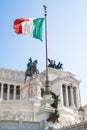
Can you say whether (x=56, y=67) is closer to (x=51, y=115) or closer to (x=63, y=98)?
(x=63, y=98)

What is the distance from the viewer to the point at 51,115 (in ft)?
69.1

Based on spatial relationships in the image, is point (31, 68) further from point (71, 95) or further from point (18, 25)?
point (18, 25)

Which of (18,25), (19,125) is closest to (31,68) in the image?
(18,25)

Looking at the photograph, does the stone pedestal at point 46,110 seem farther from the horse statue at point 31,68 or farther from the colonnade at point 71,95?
the colonnade at point 71,95

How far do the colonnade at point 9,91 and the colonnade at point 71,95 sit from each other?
12.8 meters

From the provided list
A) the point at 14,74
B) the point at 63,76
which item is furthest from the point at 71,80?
the point at 14,74

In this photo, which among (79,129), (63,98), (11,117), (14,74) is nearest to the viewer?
(79,129)

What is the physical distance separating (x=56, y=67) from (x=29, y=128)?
207 ft

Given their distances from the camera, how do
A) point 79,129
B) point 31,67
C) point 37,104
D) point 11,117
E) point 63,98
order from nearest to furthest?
point 79,129 → point 11,117 → point 37,104 → point 31,67 → point 63,98

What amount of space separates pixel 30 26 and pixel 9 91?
54089 mm

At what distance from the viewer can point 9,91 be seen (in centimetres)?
7831

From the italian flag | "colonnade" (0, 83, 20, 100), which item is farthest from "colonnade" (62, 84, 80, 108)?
the italian flag

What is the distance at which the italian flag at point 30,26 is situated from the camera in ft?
84.0

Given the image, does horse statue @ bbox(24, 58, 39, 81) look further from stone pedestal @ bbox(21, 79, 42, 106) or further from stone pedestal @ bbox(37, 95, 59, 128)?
stone pedestal @ bbox(37, 95, 59, 128)
